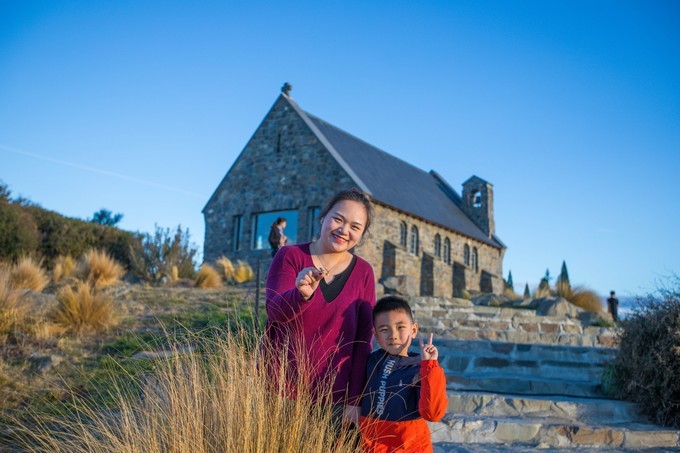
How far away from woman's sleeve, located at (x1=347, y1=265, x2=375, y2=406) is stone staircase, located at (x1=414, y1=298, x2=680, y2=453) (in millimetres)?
1268

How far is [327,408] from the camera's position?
2.48 meters

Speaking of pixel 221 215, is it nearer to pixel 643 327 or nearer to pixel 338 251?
pixel 643 327

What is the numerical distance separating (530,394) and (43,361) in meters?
5.54

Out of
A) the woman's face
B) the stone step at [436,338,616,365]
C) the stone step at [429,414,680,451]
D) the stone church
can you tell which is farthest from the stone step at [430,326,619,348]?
the stone church

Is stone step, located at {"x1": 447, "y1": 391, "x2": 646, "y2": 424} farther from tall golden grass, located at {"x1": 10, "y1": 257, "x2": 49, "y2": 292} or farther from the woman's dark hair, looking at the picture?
tall golden grass, located at {"x1": 10, "y1": 257, "x2": 49, "y2": 292}

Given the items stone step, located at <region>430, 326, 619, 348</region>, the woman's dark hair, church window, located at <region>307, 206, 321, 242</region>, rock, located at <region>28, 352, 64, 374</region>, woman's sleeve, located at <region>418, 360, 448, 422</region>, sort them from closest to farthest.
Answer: woman's sleeve, located at <region>418, 360, 448, 422</region>, the woman's dark hair, rock, located at <region>28, 352, 64, 374</region>, stone step, located at <region>430, 326, 619, 348</region>, church window, located at <region>307, 206, 321, 242</region>

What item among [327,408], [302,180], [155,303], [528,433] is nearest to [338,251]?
[327,408]

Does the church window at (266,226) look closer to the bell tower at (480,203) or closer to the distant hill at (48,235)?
the distant hill at (48,235)

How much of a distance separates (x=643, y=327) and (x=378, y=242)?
43.6ft

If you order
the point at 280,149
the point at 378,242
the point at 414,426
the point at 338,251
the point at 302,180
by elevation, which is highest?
the point at 280,149

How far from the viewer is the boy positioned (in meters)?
2.36

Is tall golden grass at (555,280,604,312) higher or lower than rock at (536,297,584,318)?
higher

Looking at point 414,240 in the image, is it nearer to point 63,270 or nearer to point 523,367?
point 63,270

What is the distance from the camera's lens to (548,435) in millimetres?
4586
